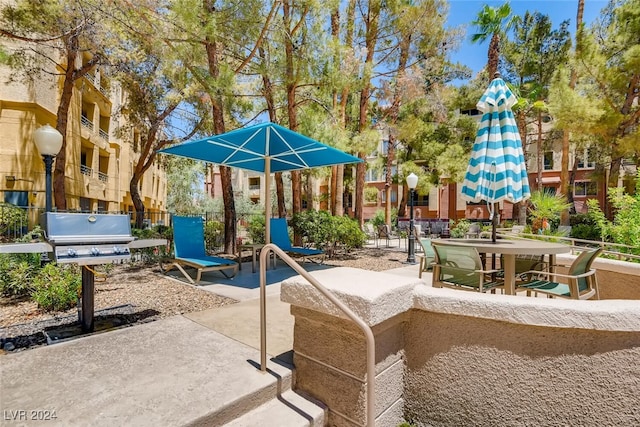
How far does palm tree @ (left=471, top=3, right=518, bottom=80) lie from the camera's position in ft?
49.2

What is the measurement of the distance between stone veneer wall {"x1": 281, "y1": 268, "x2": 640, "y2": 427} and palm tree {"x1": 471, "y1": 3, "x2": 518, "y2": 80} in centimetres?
1649

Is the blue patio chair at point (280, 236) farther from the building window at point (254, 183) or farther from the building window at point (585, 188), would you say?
the building window at point (254, 183)

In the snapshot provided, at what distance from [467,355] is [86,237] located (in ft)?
10.6

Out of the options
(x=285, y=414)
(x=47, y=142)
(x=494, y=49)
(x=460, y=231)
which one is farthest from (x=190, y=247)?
(x=494, y=49)

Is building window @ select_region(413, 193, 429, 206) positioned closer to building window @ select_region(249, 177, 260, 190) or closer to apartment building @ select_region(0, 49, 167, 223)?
building window @ select_region(249, 177, 260, 190)

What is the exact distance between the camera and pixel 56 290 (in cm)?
412

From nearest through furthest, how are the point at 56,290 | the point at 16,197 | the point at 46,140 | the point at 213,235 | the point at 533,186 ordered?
the point at 56,290 → the point at 46,140 → the point at 213,235 → the point at 16,197 → the point at 533,186

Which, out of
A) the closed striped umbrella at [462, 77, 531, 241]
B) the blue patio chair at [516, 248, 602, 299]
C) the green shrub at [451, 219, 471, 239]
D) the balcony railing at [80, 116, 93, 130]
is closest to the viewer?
the blue patio chair at [516, 248, 602, 299]

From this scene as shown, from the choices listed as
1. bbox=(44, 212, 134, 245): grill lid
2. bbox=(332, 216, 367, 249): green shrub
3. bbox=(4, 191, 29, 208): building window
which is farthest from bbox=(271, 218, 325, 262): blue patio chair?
bbox=(4, 191, 29, 208): building window

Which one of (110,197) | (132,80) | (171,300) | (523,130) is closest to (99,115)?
(110,197)

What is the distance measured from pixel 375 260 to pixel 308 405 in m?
7.20

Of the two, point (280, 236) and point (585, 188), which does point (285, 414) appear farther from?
point (585, 188)

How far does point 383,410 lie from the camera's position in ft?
7.07

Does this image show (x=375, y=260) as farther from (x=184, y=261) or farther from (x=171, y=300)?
(x=171, y=300)
